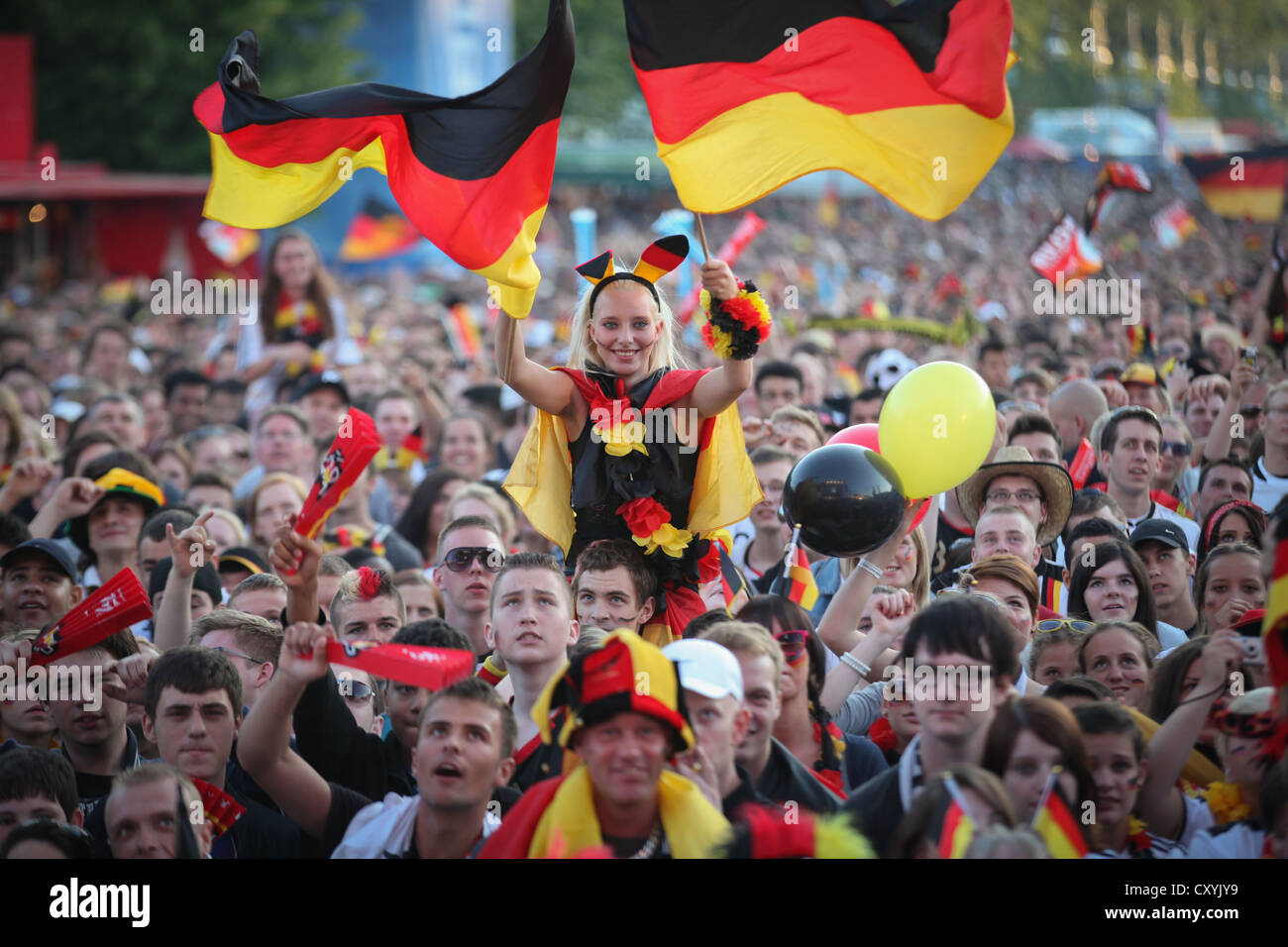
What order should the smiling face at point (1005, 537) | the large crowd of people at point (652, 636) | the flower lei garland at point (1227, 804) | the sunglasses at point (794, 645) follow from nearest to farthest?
A: the large crowd of people at point (652, 636)
the flower lei garland at point (1227, 804)
the sunglasses at point (794, 645)
the smiling face at point (1005, 537)

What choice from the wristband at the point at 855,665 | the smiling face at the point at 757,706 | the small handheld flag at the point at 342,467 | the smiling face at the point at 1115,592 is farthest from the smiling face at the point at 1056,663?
the small handheld flag at the point at 342,467

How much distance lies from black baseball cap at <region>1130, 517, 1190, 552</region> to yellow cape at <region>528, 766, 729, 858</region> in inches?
135

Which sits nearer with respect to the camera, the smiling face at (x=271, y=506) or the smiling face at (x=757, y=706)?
the smiling face at (x=757, y=706)

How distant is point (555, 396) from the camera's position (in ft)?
17.1

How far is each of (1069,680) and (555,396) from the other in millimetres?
2081

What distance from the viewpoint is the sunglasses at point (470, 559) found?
5.95 meters

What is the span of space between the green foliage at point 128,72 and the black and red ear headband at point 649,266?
32.1 metres

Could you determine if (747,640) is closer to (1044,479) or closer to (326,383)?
(1044,479)

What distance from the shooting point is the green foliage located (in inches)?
1369

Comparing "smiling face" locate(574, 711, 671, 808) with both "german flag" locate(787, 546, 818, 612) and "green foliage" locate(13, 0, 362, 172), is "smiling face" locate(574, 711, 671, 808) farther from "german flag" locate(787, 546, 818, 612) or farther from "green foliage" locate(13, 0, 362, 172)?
"green foliage" locate(13, 0, 362, 172)

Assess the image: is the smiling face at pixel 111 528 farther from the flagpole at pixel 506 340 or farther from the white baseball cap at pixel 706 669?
the white baseball cap at pixel 706 669
